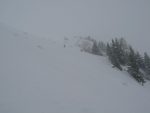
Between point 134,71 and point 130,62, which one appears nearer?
point 134,71

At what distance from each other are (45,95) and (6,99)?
2725mm

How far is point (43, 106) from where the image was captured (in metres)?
7.43

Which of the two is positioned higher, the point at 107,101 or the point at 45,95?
the point at 45,95

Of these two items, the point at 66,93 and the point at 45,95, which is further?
the point at 66,93

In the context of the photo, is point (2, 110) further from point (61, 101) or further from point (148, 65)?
point (148, 65)

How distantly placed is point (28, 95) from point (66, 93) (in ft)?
11.4

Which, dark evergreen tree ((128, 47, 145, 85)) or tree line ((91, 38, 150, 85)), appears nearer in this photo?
dark evergreen tree ((128, 47, 145, 85))

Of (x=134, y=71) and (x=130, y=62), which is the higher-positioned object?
(x=130, y=62)

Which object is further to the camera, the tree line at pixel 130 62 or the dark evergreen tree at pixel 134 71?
the tree line at pixel 130 62

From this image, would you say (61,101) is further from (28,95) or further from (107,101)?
(107,101)

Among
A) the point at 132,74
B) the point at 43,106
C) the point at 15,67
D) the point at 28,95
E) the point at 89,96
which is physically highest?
the point at 15,67

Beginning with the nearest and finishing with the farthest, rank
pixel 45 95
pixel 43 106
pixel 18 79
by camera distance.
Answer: pixel 43 106
pixel 45 95
pixel 18 79

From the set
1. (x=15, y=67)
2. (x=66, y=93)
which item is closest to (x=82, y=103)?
(x=66, y=93)

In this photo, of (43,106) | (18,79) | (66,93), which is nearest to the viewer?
(43,106)
